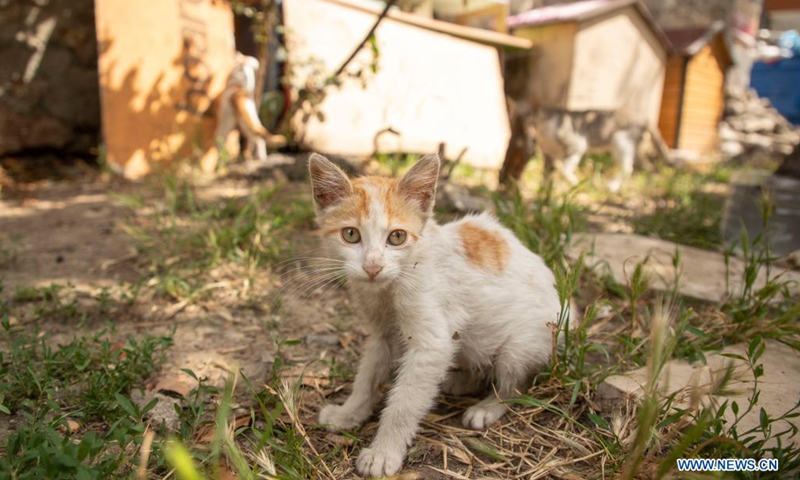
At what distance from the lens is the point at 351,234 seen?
1.98m

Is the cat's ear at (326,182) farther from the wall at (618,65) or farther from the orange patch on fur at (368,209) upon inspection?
the wall at (618,65)

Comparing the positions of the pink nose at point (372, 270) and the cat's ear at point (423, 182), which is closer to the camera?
the pink nose at point (372, 270)

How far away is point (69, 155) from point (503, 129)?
649 cm

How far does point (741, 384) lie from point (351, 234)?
1751mm

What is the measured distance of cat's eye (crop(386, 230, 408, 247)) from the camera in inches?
77.5

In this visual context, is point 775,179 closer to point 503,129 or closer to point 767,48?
point 503,129

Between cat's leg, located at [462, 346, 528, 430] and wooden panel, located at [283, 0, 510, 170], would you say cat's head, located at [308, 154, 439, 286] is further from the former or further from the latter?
wooden panel, located at [283, 0, 510, 170]

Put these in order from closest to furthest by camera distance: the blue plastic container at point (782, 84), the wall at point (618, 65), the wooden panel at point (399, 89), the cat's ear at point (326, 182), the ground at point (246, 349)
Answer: the ground at point (246, 349) < the cat's ear at point (326, 182) < the wooden panel at point (399, 89) < the wall at point (618, 65) < the blue plastic container at point (782, 84)

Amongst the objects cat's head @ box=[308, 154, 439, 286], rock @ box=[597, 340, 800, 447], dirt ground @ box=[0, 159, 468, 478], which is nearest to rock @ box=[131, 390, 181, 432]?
dirt ground @ box=[0, 159, 468, 478]

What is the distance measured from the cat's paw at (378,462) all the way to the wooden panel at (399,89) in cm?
361

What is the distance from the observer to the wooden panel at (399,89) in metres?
6.04

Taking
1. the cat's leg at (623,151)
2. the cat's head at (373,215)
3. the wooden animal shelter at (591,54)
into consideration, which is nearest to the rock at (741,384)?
the cat's head at (373,215)

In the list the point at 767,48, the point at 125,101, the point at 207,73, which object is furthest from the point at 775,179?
the point at 767,48

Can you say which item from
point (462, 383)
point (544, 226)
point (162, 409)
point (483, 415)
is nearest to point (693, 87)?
point (544, 226)
